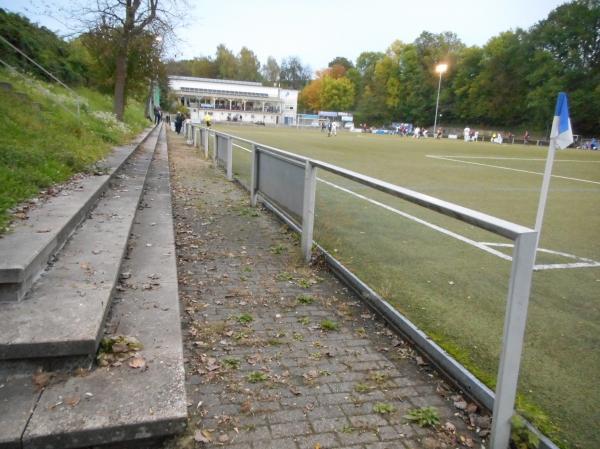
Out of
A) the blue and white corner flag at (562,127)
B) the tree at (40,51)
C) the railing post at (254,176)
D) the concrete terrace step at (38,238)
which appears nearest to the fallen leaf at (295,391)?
the concrete terrace step at (38,238)

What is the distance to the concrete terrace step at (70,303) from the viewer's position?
2705 mm

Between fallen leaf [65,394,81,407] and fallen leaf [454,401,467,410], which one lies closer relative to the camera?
fallen leaf [65,394,81,407]

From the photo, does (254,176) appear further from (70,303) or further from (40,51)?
(40,51)

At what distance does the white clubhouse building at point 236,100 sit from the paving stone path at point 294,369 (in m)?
100

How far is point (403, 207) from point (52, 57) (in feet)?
72.7

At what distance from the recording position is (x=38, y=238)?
3.86 meters

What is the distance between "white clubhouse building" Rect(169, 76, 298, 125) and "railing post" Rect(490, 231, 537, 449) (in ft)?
338

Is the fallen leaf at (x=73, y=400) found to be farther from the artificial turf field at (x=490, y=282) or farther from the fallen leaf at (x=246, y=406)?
the artificial turf field at (x=490, y=282)

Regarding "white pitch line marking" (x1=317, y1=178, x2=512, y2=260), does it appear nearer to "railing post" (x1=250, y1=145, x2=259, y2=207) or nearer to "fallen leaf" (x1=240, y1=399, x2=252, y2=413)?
"railing post" (x1=250, y1=145, x2=259, y2=207)

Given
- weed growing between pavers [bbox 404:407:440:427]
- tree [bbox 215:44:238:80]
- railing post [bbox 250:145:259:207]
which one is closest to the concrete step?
weed growing between pavers [bbox 404:407:440:427]

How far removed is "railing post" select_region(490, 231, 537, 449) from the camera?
2225mm

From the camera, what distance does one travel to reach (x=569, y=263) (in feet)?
18.8

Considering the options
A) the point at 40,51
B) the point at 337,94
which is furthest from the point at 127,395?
the point at 337,94

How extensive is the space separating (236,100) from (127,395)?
392 feet
